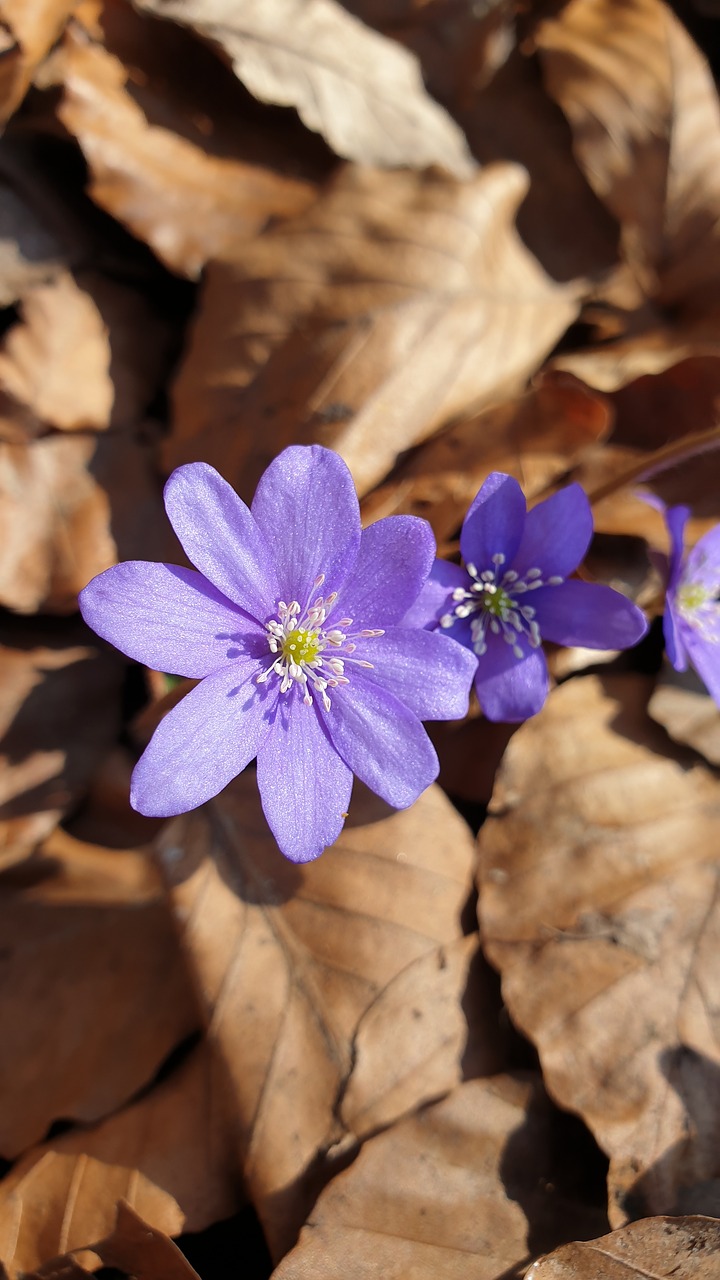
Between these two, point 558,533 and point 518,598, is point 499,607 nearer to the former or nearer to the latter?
point 518,598

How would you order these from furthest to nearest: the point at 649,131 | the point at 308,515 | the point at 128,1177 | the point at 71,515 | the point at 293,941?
the point at 649,131, the point at 71,515, the point at 293,941, the point at 128,1177, the point at 308,515

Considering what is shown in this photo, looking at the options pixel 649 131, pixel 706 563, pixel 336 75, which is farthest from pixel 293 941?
pixel 649 131

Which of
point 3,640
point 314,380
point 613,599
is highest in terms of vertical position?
point 314,380

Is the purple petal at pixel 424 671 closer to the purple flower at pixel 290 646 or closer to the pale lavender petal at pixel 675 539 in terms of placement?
the purple flower at pixel 290 646

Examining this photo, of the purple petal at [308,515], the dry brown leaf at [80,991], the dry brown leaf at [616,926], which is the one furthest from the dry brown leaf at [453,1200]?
the purple petal at [308,515]

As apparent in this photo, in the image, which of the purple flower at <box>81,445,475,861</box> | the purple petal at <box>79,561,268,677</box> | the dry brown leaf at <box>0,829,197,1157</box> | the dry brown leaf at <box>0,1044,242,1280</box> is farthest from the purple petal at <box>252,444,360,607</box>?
the dry brown leaf at <box>0,1044,242,1280</box>

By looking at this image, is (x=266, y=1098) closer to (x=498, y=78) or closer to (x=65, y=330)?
(x=65, y=330)

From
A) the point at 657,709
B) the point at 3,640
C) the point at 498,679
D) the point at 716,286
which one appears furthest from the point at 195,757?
the point at 716,286
